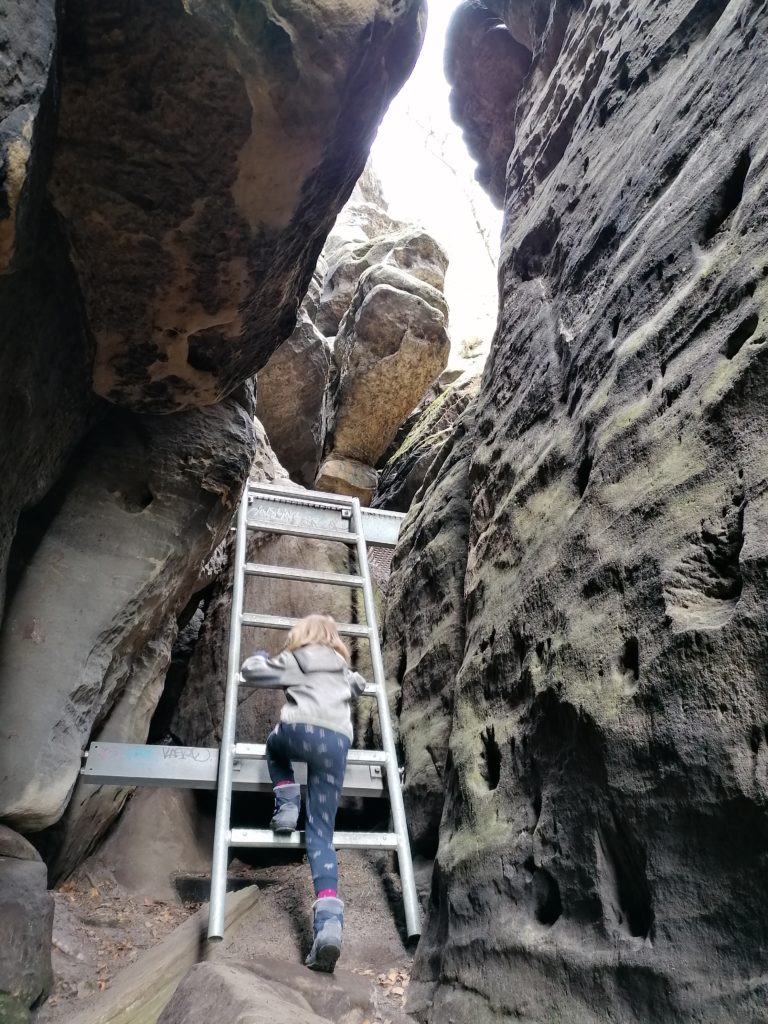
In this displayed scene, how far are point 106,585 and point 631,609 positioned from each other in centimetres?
289

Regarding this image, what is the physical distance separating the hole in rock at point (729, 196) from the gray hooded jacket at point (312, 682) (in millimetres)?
2536

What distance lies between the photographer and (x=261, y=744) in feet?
13.6

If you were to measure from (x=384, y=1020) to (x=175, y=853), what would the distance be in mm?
2490

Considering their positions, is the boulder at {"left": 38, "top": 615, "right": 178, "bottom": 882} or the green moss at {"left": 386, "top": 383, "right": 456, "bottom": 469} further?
the green moss at {"left": 386, "top": 383, "right": 456, "bottom": 469}

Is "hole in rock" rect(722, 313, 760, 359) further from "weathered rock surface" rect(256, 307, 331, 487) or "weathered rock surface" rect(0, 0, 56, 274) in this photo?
"weathered rock surface" rect(256, 307, 331, 487)

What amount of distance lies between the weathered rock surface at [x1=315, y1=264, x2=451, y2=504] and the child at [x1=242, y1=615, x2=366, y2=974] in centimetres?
777

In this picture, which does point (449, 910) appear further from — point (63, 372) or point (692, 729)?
point (63, 372)

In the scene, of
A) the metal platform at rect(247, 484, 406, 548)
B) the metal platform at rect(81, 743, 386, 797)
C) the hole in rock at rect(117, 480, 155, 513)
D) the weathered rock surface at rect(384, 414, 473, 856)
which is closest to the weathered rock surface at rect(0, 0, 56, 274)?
the hole in rock at rect(117, 480, 155, 513)

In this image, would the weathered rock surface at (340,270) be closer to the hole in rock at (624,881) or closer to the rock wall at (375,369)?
the rock wall at (375,369)

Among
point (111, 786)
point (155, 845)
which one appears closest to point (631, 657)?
point (111, 786)

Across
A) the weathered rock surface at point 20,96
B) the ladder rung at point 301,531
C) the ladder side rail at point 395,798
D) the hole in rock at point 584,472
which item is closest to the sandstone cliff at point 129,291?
the weathered rock surface at point 20,96

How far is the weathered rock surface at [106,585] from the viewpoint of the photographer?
364cm

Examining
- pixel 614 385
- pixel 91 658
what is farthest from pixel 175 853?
pixel 614 385

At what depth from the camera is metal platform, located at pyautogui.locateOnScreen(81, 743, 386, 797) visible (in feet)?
12.7
